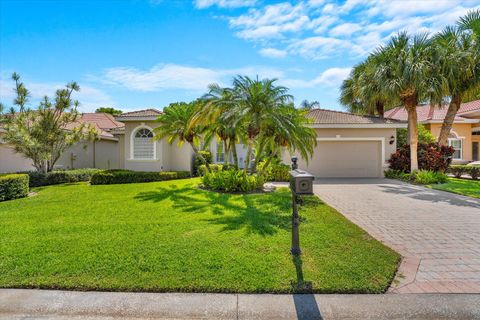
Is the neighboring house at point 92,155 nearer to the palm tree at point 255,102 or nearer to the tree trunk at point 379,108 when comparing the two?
the palm tree at point 255,102

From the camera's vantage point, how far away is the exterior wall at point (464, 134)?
24.7 meters

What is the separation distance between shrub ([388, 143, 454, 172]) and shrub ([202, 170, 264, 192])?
10655 millimetres

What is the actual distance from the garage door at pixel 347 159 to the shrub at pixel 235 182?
7.01 meters

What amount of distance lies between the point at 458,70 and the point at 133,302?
61.6ft

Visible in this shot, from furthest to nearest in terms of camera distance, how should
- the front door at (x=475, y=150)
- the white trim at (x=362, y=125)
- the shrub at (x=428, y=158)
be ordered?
the front door at (x=475, y=150) → the white trim at (x=362, y=125) → the shrub at (x=428, y=158)

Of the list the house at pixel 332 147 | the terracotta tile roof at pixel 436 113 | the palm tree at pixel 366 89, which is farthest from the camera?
the terracotta tile roof at pixel 436 113

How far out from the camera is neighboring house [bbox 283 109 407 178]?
17.5 m

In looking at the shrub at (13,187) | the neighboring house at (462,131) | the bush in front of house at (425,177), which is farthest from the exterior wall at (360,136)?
the shrub at (13,187)

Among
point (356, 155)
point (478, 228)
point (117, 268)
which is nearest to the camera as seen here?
point (117, 268)

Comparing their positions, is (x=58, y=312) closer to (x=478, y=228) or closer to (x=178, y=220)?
(x=178, y=220)

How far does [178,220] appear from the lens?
7180 mm

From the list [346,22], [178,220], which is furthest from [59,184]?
[346,22]

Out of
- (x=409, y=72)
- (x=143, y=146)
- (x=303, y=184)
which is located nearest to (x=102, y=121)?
(x=143, y=146)

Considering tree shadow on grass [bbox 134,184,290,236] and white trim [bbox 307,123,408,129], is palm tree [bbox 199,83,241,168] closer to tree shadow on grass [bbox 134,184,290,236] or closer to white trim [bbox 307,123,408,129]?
tree shadow on grass [bbox 134,184,290,236]
